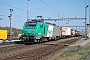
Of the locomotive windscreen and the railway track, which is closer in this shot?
the railway track

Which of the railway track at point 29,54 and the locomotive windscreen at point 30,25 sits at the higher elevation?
the locomotive windscreen at point 30,25

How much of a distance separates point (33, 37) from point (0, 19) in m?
25.3

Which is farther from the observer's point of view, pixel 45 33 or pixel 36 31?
pixel 45 33

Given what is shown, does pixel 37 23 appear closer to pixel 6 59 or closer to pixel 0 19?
pixel 6 59

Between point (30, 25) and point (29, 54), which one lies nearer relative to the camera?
point (29, 54)

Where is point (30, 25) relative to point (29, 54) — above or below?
above

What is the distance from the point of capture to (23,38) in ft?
87.7

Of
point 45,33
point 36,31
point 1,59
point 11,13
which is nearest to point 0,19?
point 11,13

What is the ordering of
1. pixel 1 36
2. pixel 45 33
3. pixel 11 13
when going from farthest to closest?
pixel 11 13 → pixel 1 36 → pixel 45 33

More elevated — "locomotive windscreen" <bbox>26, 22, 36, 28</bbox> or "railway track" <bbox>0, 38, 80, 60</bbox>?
"locomotive windscreen" <bbox>26, 22, 36, 28</bbox>

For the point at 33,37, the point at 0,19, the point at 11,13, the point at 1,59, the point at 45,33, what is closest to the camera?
the point at 1,59

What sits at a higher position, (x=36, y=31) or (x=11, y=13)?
(x=11, y=13)

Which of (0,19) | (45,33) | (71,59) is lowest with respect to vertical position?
(71,59)

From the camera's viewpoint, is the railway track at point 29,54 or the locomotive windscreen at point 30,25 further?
the locomotive windscreen at point 30,25
